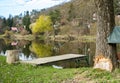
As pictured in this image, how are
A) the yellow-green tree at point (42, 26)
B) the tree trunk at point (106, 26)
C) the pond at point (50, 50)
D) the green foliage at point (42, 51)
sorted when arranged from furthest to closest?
the yellow-green tree at point (42, 26)
the green foliage at point (42, 51)
the pond at point (50, 50)
the tree trunk at point (106, 26)

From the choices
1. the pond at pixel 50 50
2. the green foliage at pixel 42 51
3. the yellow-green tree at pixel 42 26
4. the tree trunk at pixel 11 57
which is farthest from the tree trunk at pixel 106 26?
the yellow-green tree at pixel 42 26

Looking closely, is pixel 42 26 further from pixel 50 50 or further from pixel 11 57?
pixel 11 57

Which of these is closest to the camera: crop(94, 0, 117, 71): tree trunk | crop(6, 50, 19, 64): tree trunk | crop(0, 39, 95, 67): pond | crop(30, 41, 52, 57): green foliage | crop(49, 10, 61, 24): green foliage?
crop(94, 0, 117, 71): tree trunk

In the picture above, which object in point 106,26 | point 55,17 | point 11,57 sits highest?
point 55,17

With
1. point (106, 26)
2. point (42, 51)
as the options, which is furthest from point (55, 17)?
point (106, 26)

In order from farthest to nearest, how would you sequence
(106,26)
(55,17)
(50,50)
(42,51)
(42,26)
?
1. (55,17)
2. (42,26)
3. (50,50)
4. (42,51)
5. (106,26)

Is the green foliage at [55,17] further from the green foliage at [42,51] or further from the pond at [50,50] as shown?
the green foliage at [42,51]

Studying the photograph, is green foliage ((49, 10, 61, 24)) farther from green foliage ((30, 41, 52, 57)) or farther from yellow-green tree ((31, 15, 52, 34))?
green foliage ((30, 41, 52, 57))

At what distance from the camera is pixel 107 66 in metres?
9.32

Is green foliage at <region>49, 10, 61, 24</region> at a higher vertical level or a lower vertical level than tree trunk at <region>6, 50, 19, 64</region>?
higher

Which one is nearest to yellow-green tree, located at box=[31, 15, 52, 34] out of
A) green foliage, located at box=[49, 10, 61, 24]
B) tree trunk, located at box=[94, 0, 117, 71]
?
green foliage, located at box=[49, 10, 61, 24]

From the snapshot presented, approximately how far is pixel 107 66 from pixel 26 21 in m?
89.5

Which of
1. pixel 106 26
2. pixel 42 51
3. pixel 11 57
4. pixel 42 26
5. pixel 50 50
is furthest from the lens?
pixel 42 26

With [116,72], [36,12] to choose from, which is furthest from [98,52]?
[36,12]
